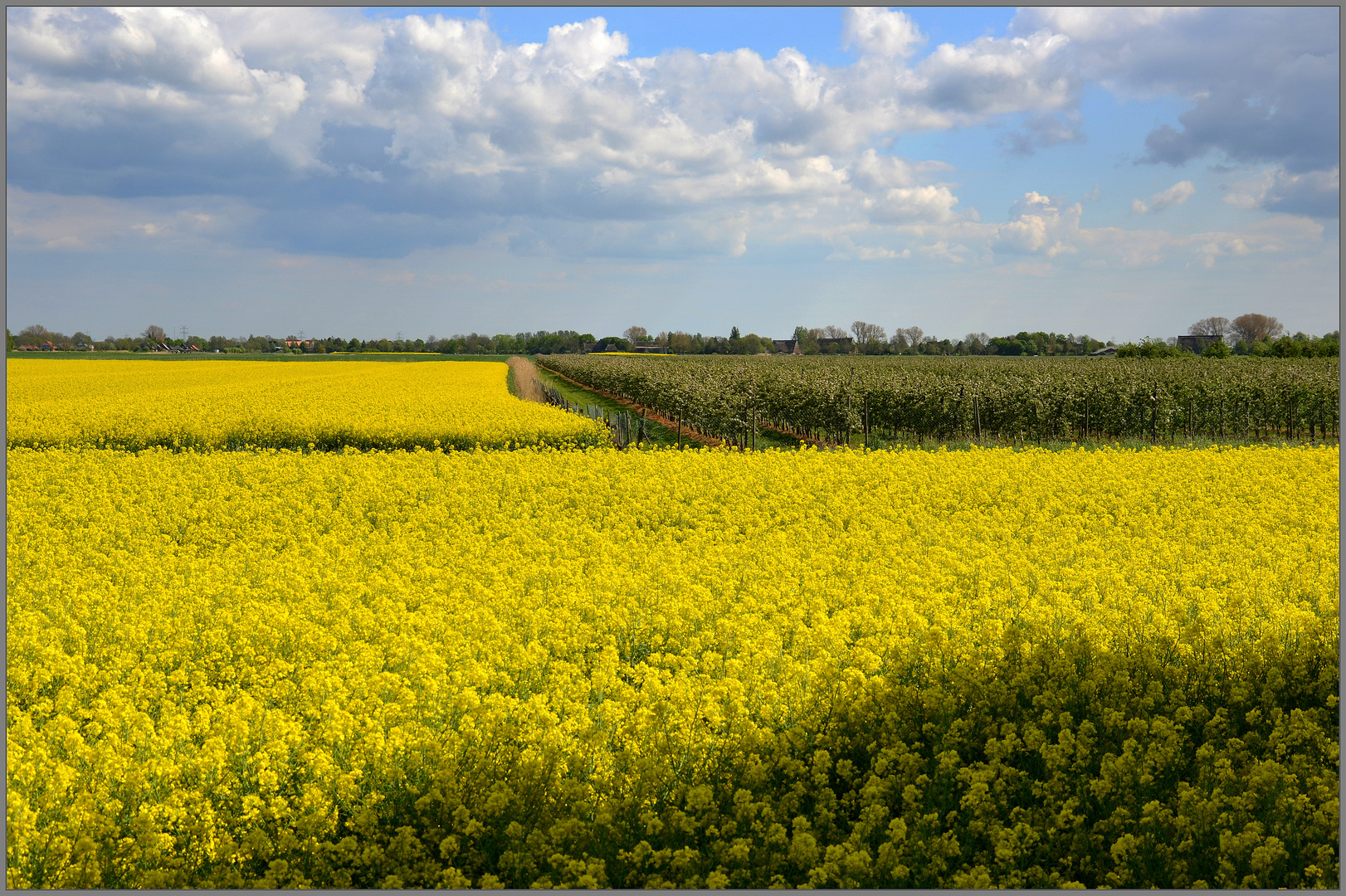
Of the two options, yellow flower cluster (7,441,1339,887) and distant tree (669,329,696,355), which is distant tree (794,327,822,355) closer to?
distant tree (669,329,696,355)

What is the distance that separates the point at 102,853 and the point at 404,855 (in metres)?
1.84

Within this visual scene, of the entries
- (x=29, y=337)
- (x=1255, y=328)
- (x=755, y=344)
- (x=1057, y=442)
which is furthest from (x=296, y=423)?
(x=755, y=344)

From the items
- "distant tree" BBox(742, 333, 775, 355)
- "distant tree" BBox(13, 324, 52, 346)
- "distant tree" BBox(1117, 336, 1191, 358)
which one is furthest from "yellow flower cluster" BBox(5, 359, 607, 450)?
"distant tree" BBox(742, 333, 775, 355)

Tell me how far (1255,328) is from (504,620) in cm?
11725

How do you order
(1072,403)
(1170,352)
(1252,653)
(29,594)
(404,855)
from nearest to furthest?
(404,855) → (1252,653) → (29,594) → (1072,403) → (1170,352)

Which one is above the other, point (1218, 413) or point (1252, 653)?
point (1218, 413)

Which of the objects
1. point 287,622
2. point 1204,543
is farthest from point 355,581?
point 1204,543

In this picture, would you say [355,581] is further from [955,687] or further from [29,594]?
[955,687]

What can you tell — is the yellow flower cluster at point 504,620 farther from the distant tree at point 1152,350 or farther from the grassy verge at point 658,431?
the distant tree at point 1152,350

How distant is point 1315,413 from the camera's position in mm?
34406

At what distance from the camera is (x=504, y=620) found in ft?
25.7

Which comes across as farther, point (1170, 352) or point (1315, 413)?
point (1170, 352)

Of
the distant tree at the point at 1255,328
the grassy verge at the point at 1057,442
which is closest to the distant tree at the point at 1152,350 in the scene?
the distant tree at the point at 1255,328

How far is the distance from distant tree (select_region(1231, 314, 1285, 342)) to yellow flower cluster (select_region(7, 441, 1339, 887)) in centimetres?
9699
